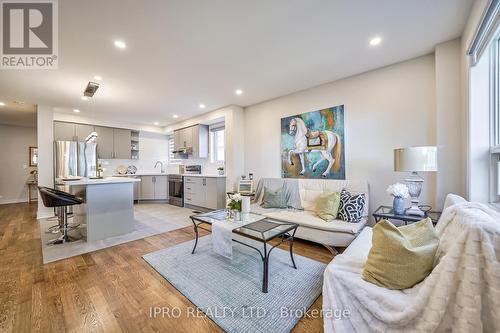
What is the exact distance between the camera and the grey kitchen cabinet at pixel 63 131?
15.9ft

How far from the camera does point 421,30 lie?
6.87 feet

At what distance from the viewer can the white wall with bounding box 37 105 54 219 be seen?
4.35 m

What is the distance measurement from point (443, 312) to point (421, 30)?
259cm

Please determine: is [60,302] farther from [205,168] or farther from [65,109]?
[65,109]

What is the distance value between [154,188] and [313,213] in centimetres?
493

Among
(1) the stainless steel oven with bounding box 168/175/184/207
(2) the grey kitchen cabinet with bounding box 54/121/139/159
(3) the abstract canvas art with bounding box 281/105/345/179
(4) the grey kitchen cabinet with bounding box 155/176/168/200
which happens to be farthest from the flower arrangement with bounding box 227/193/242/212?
(2) the grey kitchen cabinet with bounding box 54/121/139/159

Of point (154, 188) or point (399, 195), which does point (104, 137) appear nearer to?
point (154, 188)

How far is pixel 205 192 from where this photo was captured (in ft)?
16.0

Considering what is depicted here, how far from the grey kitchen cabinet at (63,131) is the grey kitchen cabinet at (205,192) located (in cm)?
303

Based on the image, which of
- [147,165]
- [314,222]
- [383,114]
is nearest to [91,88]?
[147,165]

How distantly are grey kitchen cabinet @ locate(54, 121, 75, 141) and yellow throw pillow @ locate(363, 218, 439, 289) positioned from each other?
6.62m

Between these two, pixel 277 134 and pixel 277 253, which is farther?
pixel 277 134

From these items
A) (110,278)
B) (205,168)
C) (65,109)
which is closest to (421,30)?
(110,278)

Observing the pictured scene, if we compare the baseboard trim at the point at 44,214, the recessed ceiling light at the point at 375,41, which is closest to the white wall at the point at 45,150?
the baseboard trim at the point at 44,214
